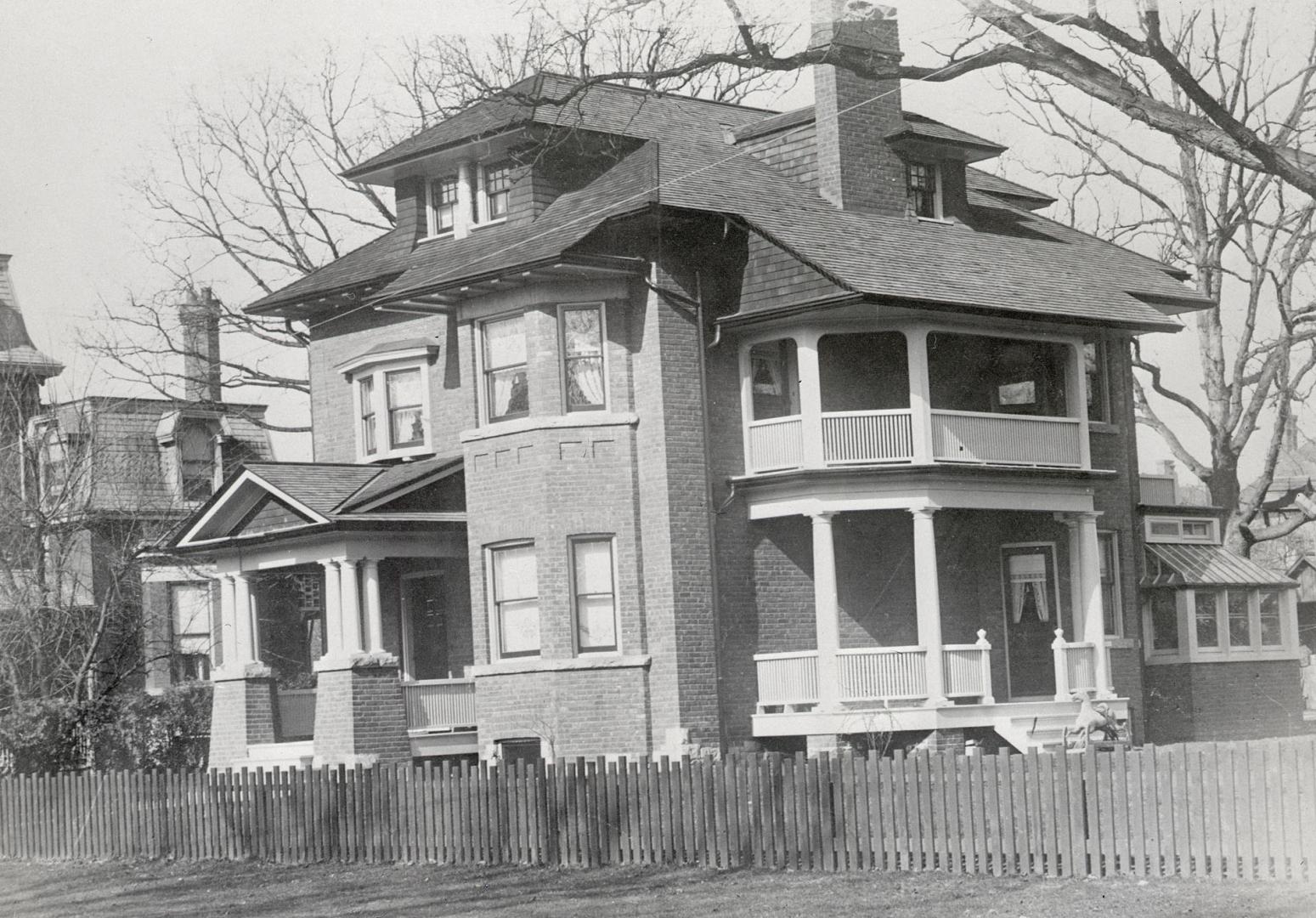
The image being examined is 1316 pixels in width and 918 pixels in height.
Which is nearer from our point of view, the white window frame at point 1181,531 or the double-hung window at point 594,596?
the double-hung window at point 594,596

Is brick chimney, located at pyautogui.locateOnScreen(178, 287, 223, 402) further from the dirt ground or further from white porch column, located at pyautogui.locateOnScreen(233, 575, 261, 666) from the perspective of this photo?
the dirt ground

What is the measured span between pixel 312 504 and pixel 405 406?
9.52ft

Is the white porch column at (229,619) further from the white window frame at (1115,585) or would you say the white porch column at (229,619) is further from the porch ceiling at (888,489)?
the white window frame at (1115,585)

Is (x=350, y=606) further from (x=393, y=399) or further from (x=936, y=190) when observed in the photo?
(x=936, y=190)

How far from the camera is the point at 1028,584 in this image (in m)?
28.8

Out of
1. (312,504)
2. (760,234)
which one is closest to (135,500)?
(312,504)

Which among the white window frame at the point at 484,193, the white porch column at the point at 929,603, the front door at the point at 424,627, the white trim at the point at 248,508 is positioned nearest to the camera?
the white porch column at the point at 929,603

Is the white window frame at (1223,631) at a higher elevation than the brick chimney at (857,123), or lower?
lower

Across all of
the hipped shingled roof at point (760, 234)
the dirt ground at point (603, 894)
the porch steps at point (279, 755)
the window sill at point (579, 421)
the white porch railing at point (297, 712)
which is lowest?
the dirt ground at point (603, 894)

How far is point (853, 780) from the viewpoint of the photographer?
17.8 m

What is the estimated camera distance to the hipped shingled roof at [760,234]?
85.7ft

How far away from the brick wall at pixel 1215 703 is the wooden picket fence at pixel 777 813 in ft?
43.7

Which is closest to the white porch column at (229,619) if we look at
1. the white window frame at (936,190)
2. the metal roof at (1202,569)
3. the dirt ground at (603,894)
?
the dirt ground at (603,894)

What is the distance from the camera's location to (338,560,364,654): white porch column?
27.3 m
